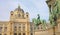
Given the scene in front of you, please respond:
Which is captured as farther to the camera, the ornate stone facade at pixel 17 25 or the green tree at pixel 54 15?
the ornate stone facade at pixel 17 25

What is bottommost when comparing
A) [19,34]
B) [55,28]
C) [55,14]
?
[19,34]

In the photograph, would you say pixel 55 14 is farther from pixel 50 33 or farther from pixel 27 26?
pixel 27 26

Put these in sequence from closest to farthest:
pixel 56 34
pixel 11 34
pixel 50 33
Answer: pixel 56 34, pixel 50 33, pixel 11 34

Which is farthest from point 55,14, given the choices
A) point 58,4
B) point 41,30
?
point 41,30

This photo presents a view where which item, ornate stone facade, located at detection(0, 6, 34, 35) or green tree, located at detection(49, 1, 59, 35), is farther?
ornate stone facade, located at detection(0, 6, 34, 35)

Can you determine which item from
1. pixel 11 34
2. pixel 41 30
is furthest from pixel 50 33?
pixel 11 34

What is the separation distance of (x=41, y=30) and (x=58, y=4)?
312 cm

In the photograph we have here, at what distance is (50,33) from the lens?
47.6 ft

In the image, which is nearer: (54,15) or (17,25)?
(54,15)

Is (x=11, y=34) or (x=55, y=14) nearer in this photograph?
(x=55, y=14)

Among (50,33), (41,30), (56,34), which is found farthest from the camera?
(41,30)

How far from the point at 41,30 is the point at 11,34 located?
40774 mm

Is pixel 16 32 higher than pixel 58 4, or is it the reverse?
pixel 58 4

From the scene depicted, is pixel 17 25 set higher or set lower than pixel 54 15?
lower
